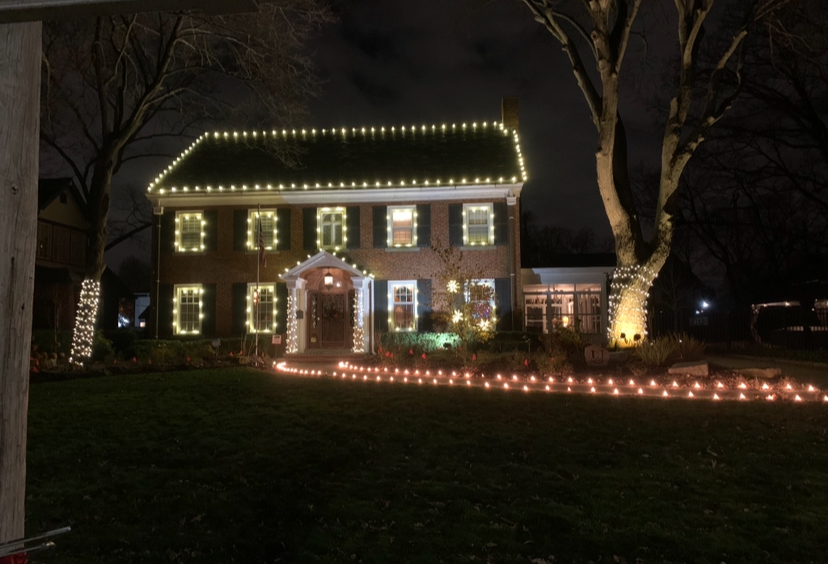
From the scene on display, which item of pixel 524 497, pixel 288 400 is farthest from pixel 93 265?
pixel 524 497

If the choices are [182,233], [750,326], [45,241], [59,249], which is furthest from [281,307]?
[750,326]

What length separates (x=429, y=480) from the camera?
6254mm

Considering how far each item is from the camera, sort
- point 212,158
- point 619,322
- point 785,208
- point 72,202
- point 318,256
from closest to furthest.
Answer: point 619,322 → point 318,256 → point 212,158 → point 72,202 → point 785,208

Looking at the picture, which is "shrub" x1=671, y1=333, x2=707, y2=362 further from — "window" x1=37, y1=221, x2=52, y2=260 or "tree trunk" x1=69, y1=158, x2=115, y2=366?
"window" x1=37, y1=221, x2=52, y2=260

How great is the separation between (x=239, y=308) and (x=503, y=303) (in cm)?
876

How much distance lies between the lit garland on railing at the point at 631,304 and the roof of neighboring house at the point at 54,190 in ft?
78.4

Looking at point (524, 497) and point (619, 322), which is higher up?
point (619, 322)

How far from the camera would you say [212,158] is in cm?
2389

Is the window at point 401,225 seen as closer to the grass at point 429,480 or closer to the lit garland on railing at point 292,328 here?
the lit garland on railing at point 292,328

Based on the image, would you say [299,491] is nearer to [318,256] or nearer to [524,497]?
[524,497]

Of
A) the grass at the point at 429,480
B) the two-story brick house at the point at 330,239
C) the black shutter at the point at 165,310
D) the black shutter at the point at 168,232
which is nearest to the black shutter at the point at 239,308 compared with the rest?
the two-story brick house at the point at 330,239

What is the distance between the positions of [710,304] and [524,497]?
163 ft

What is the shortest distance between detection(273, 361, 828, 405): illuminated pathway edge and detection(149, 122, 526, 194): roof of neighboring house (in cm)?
960

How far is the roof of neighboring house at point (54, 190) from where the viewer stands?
27547 millimetres
